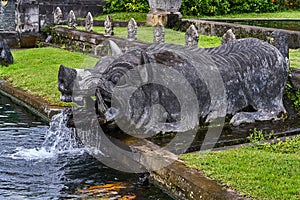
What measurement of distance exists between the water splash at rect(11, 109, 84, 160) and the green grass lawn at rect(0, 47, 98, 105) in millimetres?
2141

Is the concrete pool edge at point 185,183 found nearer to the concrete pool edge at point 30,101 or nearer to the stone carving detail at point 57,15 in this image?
the concrete pool edge at point 30,101

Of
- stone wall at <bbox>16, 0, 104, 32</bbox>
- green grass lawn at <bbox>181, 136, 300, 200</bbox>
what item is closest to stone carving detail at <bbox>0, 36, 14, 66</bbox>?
stone wall at <bbox>16, 0, 104, 32</bbox>

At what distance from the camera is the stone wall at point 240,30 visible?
14.4m

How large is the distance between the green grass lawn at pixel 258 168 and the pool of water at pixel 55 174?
635 mm

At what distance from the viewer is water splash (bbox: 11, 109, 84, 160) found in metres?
8.20

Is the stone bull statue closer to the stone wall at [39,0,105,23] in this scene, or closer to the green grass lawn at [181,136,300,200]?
the green grass lawn at [181,136,300,200]

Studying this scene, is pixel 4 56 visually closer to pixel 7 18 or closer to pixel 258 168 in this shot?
pixel 258 168

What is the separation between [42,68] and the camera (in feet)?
46.6

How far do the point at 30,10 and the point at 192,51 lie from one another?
498 inches

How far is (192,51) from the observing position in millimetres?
8539

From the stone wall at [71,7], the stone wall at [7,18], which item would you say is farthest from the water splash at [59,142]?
the stone wall at [7,18]

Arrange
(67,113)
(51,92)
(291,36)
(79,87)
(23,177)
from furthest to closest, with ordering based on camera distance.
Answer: (291,36) < (51,92) < (67,113) < (79,87) < (23,177)

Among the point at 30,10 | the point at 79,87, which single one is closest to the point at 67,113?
the point at 79,87

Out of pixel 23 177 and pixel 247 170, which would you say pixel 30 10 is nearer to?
pixel 23 177
